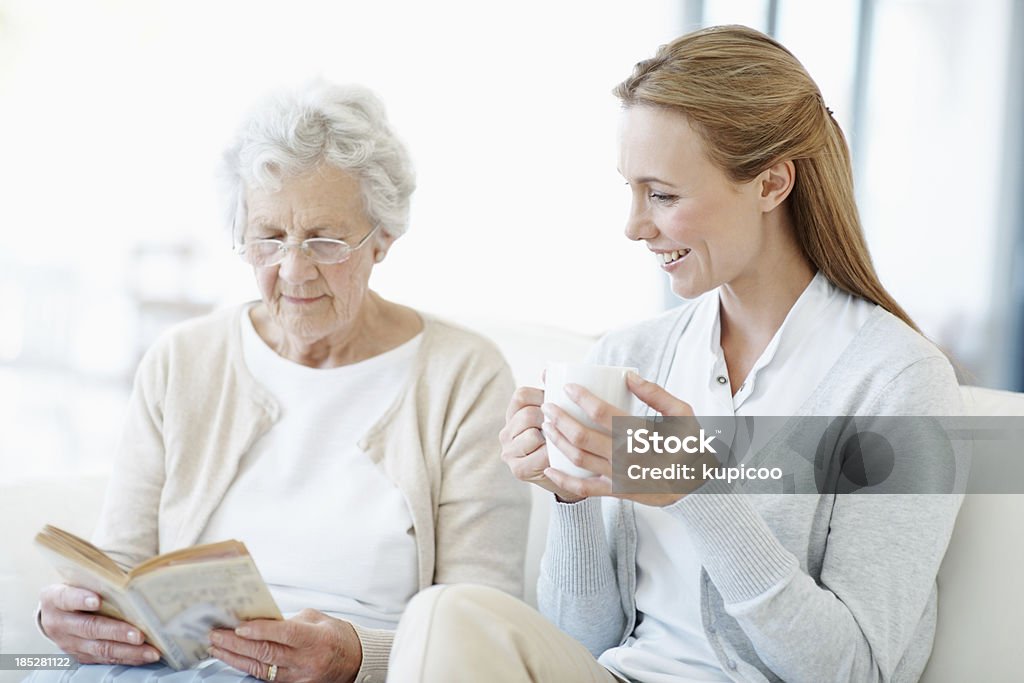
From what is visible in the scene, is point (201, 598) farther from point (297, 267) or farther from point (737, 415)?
point (737, 415)

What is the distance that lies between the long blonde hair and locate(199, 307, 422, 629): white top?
0.63 m

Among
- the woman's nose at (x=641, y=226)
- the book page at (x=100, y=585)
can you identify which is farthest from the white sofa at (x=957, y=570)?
the woman's nose at (x=641, y=226)

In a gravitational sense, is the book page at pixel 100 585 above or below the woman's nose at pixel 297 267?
below

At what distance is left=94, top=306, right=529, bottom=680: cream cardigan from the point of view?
1.60 metres

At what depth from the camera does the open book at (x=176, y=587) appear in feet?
3.92

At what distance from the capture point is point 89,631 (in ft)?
4.56

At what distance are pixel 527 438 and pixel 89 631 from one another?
2.17ft

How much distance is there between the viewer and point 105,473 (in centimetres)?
190

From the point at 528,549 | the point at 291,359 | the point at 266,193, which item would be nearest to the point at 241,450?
the point at 291,359

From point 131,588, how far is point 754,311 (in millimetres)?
879

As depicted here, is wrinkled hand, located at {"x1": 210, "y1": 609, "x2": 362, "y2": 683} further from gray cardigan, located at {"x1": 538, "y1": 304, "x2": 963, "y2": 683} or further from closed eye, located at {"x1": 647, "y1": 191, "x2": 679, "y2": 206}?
closed eye, located at {"x1": 647, "y1": 191, "x2": 679, "y2": 206}

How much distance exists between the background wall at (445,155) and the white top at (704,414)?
9.25 ft

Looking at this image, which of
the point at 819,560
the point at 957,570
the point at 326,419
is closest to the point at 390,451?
the point at 326,419

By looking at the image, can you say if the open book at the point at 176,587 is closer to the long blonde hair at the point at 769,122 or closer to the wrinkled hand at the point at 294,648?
the wrinkled hand at the point at 294,648
